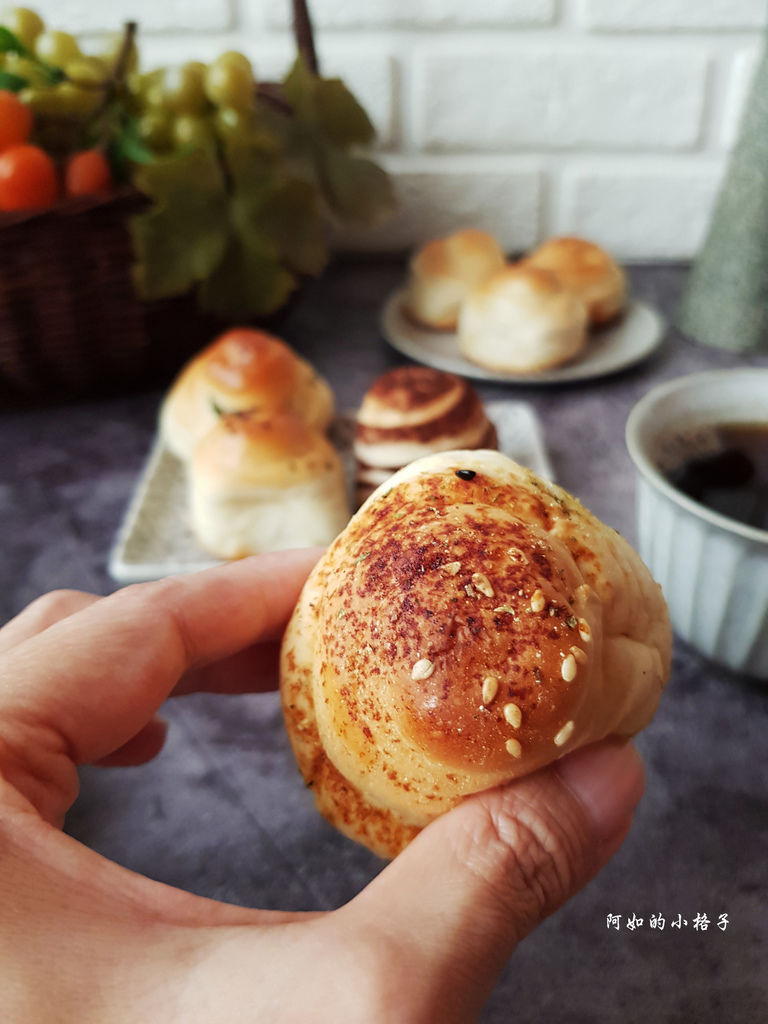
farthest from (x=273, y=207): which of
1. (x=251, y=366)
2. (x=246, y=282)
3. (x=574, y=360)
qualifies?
(x=574, y=360)

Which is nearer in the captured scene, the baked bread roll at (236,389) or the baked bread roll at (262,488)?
the baked bread roll at (262,488)

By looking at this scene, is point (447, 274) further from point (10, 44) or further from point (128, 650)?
point (128, 650)

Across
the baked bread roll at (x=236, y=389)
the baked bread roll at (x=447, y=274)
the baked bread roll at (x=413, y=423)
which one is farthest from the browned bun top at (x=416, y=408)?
the baked bread roll at (x=447, y=274)

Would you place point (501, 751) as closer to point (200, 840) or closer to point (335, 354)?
point (200, 840)

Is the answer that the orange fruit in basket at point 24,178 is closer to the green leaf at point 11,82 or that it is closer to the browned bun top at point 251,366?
the green leaf at point 11,82

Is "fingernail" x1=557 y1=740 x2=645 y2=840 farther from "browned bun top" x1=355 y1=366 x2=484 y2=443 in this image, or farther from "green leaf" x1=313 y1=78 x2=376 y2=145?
"green leaf" x1=313 y1=78 x2=376 y2=145

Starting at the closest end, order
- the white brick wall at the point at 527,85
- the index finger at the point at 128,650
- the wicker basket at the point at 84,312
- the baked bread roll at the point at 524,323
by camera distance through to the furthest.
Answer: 1. the index finger at the point at 128,650
2. the wicker basket at the point at 84,312
3. the baked bread roll at the point at 524,323
4. the white brick wall at the point at 527,85

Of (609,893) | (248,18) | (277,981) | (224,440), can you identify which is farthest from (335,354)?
(277,981)
